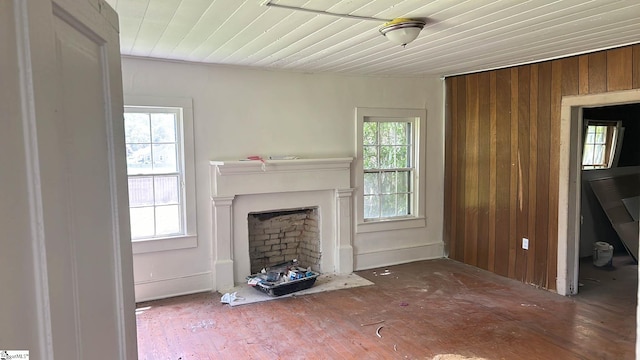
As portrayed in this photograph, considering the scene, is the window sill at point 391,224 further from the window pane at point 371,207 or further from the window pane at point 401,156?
the window pane at point 401,156

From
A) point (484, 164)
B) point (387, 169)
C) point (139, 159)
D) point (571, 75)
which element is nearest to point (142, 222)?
point (139, 159)

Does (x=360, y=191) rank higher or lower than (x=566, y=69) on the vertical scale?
lower

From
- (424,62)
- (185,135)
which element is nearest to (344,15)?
(424,62)

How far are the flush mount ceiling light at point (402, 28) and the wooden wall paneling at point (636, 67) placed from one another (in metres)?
2.17

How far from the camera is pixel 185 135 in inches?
176

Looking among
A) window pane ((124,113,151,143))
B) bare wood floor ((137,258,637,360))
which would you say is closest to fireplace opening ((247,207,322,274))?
bare wood floor ((137,258,637,360))

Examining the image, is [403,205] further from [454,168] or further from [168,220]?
[168,220]

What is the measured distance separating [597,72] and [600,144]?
2.57 meters

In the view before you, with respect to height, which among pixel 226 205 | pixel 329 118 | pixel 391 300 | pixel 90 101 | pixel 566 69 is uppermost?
pixel 566 69

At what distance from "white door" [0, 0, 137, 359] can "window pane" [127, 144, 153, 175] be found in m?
3.38

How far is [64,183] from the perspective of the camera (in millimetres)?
752

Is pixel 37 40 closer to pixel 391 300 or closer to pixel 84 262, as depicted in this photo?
pixel 84 262

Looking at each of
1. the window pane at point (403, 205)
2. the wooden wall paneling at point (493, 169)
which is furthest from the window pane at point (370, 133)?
the wooden wall paneling at point (493, 169)

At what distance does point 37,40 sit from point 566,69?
4.73m
